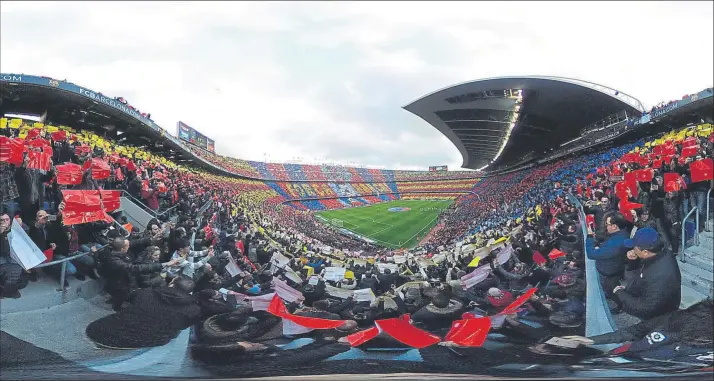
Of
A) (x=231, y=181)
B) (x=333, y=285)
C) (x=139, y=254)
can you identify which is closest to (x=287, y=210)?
(x=231, y=181)

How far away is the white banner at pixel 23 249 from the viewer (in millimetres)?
4012

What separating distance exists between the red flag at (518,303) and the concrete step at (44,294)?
475 centimetres

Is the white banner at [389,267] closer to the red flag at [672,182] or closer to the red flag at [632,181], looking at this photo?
the red flag at [632,181]

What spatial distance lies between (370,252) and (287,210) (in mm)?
1225

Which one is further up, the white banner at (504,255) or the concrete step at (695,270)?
the white banner at (504,255)

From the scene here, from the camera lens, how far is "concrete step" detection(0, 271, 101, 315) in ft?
13.2

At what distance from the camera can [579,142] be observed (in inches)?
198

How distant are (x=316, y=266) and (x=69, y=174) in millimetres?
2980

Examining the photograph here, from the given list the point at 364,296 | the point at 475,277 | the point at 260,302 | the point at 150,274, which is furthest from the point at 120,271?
the point at 475,277

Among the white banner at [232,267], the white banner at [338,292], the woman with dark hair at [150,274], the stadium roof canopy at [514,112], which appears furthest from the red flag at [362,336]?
the stadium roof canopy at [514,112]

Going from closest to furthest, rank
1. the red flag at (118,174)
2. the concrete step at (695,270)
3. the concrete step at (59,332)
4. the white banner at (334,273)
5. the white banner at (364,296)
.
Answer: the concrete step at (59,332)
the concrete step at (695,270)
the red flag at (118,174)
the white banner at (364,296)
the white banner at (334,273)

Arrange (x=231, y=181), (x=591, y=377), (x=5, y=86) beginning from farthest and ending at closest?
(x=231, y=181)
(x=5, y=86)
(x=591, y=377)

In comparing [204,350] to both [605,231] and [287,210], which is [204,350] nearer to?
[287,210]

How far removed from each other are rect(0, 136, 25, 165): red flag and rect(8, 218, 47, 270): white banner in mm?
640
